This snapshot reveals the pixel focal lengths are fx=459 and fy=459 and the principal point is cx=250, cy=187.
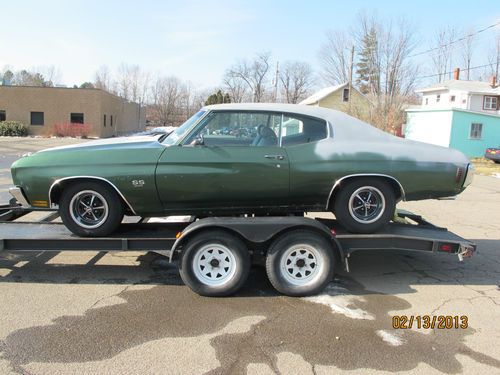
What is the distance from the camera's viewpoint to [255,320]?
13.9ft

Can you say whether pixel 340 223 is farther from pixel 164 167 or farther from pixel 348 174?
pixel 164 167

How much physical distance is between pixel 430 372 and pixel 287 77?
72.2 metres

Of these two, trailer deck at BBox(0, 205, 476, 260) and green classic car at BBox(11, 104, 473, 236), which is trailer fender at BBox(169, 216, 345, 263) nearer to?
trailer deck at BBox(0, 205, 476, 260)

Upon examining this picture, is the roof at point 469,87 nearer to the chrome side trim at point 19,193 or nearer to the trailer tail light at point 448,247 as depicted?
the trailer tail light at point 448,247

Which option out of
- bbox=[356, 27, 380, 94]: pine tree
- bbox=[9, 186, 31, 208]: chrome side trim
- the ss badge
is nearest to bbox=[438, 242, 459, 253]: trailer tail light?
the ss badge

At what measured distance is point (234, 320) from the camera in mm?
4223

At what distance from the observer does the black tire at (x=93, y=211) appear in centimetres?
481

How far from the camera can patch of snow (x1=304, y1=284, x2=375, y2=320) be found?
14.5ft

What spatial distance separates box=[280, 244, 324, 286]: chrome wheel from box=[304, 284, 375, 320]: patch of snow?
22 cm

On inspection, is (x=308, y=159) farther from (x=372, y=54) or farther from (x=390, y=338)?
(x=372, y=54)

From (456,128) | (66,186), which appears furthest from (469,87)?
(66,186)

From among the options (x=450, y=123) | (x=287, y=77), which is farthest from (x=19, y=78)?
(x=450, y=123)

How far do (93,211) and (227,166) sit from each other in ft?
4.95
